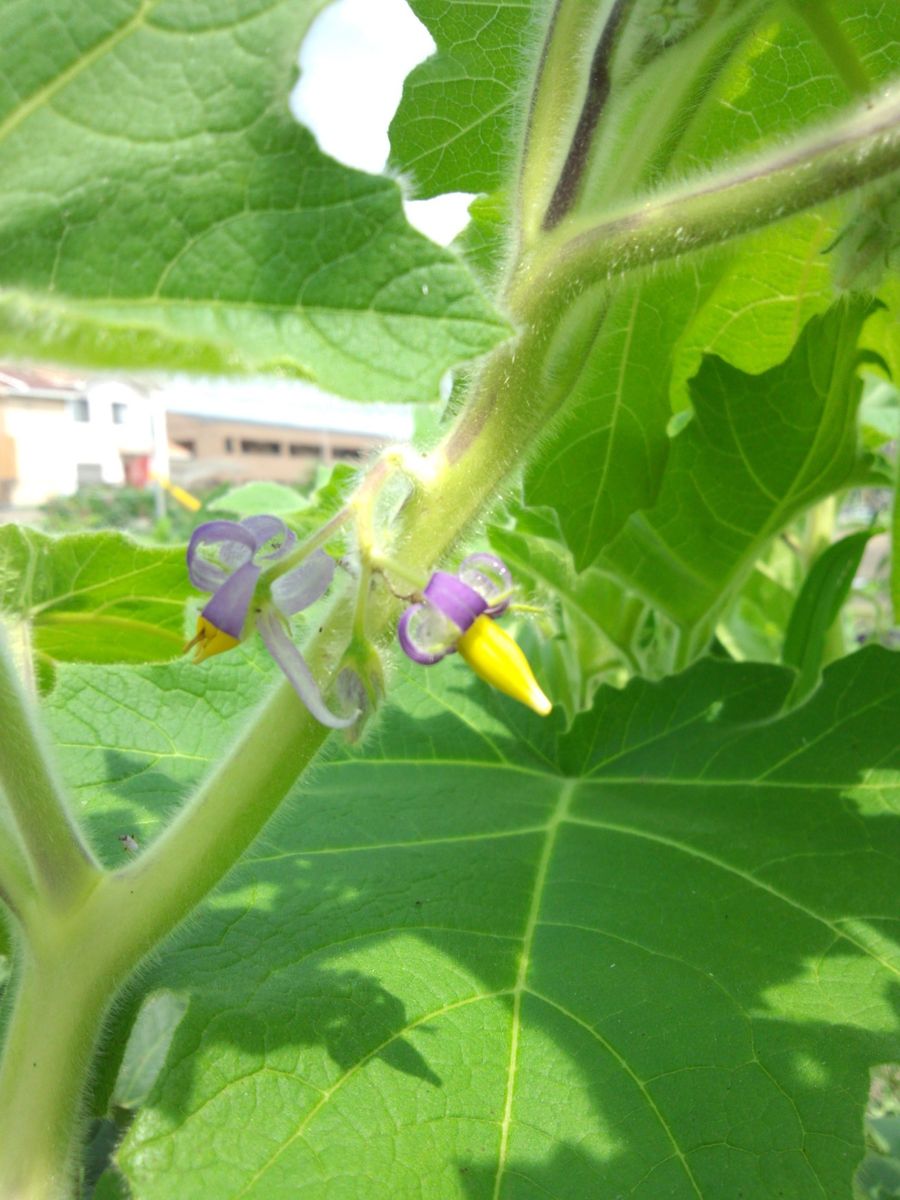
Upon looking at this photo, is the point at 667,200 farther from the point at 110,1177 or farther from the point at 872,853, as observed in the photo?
the point at 110,1177

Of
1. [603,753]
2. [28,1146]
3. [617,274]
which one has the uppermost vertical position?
[617,274]

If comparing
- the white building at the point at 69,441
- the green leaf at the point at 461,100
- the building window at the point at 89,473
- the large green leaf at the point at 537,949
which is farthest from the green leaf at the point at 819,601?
the building window at the point at 89,473

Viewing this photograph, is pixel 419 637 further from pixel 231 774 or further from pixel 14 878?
pixel 14 878

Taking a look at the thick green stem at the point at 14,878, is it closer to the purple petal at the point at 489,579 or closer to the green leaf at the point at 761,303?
the purple petal at the point at 489,579

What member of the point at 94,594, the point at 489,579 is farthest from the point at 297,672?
the point at 94,594

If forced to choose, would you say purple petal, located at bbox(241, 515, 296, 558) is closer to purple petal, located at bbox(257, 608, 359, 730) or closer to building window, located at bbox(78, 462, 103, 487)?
purple petal, located at bbox(257, 608, 359, 730)

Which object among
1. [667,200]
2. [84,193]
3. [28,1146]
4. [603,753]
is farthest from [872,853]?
[84,193]
